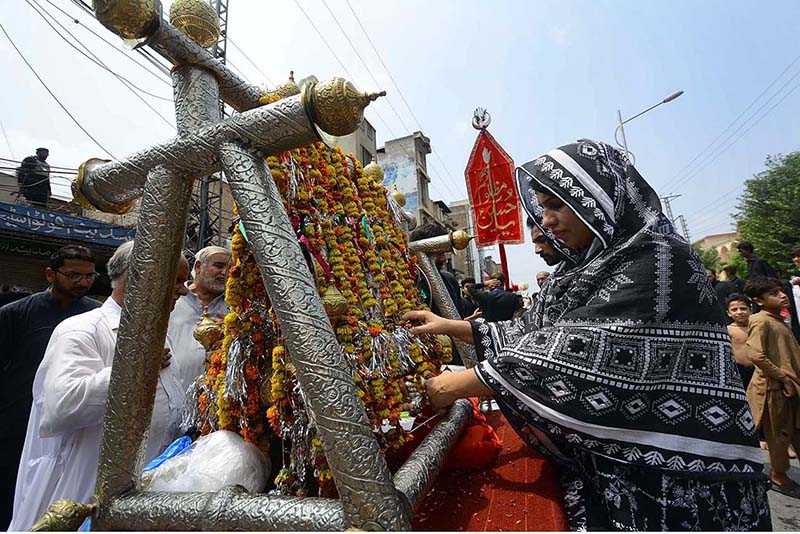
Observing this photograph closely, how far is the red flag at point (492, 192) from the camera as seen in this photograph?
5.93m

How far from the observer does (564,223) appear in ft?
4.27

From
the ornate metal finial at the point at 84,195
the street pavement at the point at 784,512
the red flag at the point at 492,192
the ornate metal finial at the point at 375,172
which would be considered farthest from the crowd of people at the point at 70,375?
the red flag at the point at 492,192

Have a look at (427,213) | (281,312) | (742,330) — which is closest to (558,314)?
(281,312)

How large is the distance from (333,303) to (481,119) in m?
5.64

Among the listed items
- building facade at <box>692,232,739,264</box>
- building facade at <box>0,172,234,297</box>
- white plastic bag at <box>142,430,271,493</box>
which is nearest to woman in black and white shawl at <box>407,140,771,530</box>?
white plastic bag at <box>142,430,271,493</box>

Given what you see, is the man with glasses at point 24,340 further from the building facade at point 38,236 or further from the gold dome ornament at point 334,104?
the building facade at point 38,236

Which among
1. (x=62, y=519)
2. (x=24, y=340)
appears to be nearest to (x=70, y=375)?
(x=62, y=519)

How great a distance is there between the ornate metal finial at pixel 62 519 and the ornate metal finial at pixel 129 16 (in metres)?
1.11

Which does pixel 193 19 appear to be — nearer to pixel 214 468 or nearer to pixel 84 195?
pixel 84 195

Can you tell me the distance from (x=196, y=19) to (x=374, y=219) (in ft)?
3.35

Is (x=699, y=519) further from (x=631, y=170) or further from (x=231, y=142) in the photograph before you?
(x=231, y=142)

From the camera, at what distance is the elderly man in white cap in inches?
103

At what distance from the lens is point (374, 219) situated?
76.8 inches

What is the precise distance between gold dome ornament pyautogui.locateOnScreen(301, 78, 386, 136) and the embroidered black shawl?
28.0 inches
